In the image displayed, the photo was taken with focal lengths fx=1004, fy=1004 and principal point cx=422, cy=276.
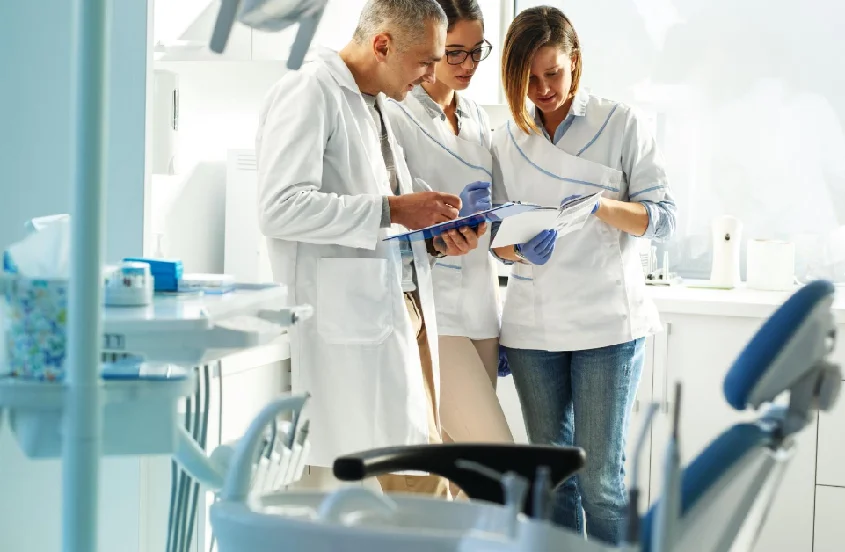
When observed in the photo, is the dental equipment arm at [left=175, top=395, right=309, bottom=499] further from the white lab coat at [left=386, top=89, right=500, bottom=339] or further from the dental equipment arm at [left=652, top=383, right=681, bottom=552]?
the white lab coat at [left=386, top=89, right=500, bottom=339]

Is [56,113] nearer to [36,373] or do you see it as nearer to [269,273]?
[269,273]

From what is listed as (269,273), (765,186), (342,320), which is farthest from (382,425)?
(765,186)

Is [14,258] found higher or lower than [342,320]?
higher

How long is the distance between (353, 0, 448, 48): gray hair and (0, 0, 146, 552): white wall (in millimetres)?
465

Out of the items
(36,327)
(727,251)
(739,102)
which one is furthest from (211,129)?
(36,327)

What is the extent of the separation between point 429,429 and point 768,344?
Result: 4.20 ft

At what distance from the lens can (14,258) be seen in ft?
3.76

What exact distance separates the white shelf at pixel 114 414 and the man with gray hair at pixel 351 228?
0.79 meters

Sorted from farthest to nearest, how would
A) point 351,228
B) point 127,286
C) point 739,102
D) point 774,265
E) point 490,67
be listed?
point 739,102, point 490,67, point 774,265, point 351,228, point 127,286

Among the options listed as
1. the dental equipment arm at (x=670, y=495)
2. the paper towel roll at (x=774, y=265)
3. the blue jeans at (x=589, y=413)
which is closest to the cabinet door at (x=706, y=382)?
the paper towel roll at (x=774, y=265)

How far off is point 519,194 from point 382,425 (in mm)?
639

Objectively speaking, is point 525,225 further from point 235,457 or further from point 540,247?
point 235,457

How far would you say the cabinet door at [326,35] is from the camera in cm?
272

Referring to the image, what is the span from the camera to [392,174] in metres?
2.13
